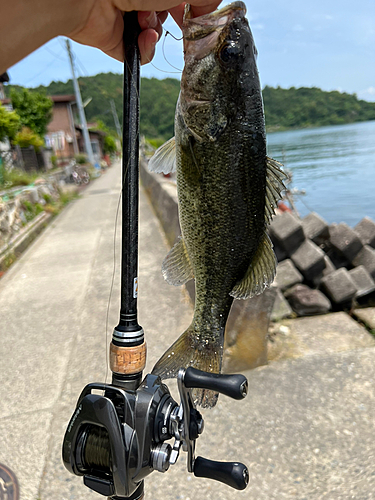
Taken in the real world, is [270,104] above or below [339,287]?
above

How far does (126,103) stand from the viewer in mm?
1385

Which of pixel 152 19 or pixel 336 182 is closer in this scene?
pixel 152 19

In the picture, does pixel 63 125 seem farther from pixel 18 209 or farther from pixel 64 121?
pixel 18 209

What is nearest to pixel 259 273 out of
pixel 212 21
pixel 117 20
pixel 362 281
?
pixel 212 21

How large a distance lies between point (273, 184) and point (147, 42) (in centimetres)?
73

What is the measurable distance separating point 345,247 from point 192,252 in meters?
5.49

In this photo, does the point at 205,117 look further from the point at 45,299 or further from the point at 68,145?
the point at 68,145

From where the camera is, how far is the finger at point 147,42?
4.74ft

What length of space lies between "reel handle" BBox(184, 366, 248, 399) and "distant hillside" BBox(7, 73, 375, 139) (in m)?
1.02

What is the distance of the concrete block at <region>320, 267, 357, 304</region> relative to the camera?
15.7 feet

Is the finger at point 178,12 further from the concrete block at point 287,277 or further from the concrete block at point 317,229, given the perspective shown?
the concrete block at point 317,229

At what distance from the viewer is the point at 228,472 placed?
3.67 ft

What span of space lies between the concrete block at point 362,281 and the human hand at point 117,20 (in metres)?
4.90

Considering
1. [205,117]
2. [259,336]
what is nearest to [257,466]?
[259,336]
